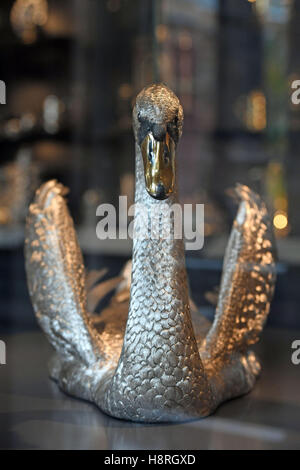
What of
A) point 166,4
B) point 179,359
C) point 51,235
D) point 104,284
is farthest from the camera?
point 166,4

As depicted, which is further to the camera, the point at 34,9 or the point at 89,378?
the point at 34,9

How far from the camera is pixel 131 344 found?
991 millimetres

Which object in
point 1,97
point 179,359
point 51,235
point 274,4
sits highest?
point 274,4

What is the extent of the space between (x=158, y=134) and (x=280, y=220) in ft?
2.49

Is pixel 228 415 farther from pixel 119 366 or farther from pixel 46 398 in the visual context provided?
pixel 46 398

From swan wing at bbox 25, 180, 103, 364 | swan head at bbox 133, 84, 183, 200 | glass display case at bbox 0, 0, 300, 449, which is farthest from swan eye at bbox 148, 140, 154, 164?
glass display case at bbox 0, 0, 300, 449

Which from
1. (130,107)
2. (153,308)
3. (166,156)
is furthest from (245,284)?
(130,107)

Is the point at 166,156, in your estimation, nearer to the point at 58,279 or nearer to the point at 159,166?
the point at 159,166

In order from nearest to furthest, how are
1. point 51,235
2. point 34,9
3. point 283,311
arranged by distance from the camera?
point 51,235, point 283,311, point 34,9

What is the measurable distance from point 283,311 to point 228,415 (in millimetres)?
599

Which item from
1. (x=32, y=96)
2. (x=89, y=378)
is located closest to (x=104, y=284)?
(x=89, y=378)

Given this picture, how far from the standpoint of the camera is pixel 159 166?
91 cm

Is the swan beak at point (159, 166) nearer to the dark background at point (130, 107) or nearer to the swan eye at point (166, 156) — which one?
the swan eye at point (166, 156)

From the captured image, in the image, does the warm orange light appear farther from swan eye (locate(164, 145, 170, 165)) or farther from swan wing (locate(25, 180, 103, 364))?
swan eye (locate(164, 145, 170, 165))
